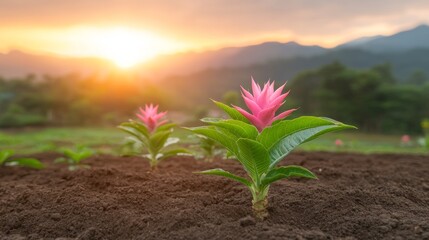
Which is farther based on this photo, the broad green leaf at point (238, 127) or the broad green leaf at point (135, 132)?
the broad green leaf at point (135, 132)

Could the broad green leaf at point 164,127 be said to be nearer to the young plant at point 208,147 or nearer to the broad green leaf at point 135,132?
the broad green leaf at point 135,132

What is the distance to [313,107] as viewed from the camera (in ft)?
128

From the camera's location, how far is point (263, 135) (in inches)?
124

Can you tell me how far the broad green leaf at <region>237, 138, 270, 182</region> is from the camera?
119 inches

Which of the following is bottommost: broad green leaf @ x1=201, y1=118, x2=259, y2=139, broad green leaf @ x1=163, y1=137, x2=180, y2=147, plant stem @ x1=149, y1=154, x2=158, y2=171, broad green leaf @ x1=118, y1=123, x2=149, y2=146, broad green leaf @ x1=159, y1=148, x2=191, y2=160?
plant stem @ x1=149, y1=154, x2=158, y2=171

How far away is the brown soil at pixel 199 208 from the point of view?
126 inches

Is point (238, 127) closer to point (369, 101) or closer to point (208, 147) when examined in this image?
point (208, 147)

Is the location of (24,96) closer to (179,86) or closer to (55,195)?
(179,86)

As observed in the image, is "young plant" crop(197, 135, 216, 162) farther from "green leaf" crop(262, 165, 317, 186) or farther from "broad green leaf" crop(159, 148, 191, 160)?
"green leaf" crop(262, 165, 317, 186)

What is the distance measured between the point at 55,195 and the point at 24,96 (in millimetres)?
31007

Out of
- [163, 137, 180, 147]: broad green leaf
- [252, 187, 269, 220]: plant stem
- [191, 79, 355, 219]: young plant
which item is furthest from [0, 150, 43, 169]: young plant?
[252, 187, 269, 220]: plant stem

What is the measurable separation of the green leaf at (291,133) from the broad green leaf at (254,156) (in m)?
0.09

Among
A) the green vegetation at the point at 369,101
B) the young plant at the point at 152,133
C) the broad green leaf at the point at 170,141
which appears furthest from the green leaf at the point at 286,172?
the green vegetation at the point at 369,101

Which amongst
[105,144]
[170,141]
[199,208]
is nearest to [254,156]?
→ [199,208]
